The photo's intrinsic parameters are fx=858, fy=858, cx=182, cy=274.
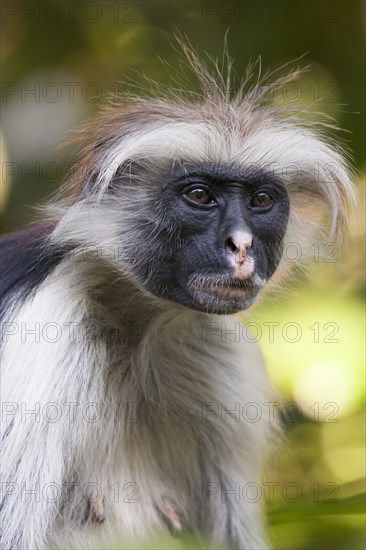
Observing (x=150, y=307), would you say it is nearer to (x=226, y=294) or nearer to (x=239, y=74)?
(x=226, y=294)

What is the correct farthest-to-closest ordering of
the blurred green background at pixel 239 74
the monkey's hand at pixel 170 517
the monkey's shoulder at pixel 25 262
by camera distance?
1. the blurred green background at pixel 239 74
2. the monkey's hand at pixel 170 517
3. the monkey's shoulder at pixel 25 262

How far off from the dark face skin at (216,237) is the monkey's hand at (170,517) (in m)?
1.02

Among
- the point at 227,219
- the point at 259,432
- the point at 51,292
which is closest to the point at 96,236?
the point at 51,292

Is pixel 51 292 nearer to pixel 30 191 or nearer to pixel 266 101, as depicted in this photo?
pixel 266 101

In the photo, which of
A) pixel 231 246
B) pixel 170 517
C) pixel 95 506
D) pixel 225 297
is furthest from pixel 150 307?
pixel 170 517

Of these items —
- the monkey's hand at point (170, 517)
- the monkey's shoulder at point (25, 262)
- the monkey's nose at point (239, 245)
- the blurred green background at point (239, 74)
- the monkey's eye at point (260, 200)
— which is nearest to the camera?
the monkey's nose at point (239, 245)

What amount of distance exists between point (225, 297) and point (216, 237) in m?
0.23

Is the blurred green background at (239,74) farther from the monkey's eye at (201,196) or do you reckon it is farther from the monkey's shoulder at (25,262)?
the monkey's shoulder at (25,262)

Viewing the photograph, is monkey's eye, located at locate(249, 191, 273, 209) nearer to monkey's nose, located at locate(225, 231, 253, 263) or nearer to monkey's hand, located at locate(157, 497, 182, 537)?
monkey's nose, located at locate(225, 231, 253, 263)

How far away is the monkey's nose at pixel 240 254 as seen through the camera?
3143mm

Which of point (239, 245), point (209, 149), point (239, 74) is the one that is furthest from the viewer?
point (239, 74)

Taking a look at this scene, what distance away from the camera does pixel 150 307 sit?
12.1ft

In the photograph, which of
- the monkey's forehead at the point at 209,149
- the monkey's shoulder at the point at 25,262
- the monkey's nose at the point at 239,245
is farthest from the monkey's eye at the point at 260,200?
the monkey's shoulder at the point at 25,262

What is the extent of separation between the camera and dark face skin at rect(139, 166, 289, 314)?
3.20 metres
